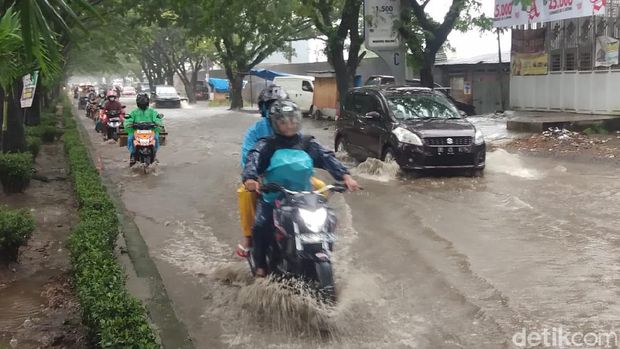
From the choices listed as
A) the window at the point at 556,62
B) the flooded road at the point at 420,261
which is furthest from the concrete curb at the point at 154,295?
the window at the point at 556,62

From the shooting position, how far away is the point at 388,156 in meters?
11.8

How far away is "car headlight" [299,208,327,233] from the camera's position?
14.8ft

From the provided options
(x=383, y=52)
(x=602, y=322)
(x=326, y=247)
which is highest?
(x=383, y=52)

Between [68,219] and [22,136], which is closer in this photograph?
[68,219]

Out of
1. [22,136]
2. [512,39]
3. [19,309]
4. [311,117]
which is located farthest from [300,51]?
[19,309]

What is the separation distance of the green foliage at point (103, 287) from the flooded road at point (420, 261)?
2.32 feet

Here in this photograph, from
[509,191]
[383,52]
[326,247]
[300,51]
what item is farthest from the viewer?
[300,51]

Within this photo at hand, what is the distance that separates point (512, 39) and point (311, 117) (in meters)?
11.5

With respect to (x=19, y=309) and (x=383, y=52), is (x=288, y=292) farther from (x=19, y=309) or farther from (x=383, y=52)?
(x=383, y=52)

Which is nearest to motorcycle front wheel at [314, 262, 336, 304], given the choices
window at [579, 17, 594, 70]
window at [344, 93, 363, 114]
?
window at [344, 93, 363, 114]

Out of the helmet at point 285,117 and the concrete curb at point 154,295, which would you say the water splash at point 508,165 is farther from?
the helmet at point 285,117

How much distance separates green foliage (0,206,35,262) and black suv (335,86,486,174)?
21.8ft

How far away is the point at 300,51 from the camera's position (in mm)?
95000

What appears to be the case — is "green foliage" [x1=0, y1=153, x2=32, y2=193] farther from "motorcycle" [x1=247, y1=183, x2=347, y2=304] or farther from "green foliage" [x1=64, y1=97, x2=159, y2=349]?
"motorcycle" [x1=247, y1=183, x2=347, y2=304]
